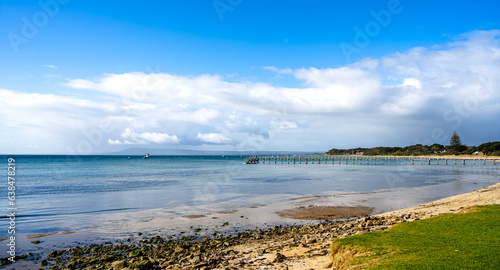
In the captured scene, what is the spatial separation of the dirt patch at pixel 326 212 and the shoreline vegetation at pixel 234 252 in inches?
141

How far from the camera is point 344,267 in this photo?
732 cm

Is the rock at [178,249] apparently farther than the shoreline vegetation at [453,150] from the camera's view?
No

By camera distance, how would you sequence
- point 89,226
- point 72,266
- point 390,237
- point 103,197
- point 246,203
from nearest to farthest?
point 390,237 → point 72,266 → point 89,226 → point 246,203 → point 103,197

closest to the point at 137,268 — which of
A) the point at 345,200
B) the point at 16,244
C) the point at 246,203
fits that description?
the point at 16,244

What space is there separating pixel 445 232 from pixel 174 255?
29.5 feet

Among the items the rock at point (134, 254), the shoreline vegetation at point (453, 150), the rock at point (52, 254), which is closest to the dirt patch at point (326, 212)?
the rock at point (134, 254)

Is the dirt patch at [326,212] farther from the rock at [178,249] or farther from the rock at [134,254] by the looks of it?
the rock at [134,254]

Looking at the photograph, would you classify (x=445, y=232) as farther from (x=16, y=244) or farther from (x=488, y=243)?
(x=16, y=244)

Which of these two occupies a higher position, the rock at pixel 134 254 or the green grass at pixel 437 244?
the green grass at pixel 437 244

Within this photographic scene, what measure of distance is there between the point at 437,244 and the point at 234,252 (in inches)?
252

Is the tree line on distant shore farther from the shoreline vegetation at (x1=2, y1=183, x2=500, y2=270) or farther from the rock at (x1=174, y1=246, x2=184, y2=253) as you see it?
the rock at (x1=174, y1=246, x2=184, y2=253)

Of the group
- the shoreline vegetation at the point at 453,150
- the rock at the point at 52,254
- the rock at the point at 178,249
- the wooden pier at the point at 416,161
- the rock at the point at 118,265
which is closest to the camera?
the rock at the point at 118,265

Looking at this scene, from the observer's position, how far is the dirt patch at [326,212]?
19.0 meters

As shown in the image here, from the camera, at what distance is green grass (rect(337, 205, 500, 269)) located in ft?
21.3
